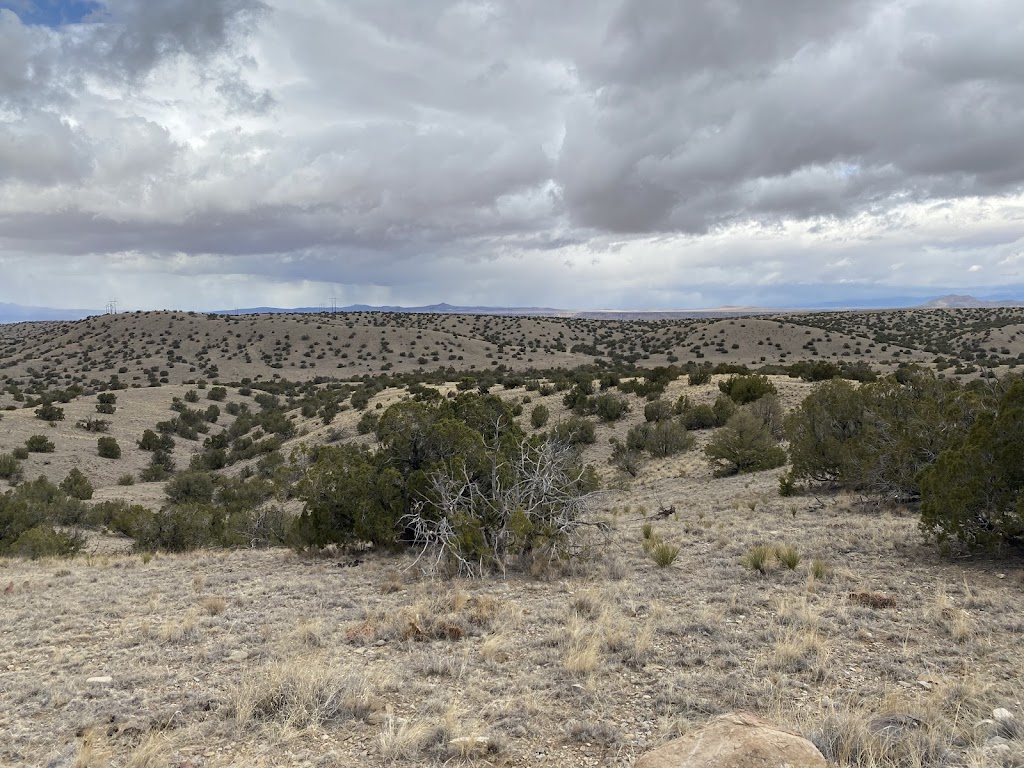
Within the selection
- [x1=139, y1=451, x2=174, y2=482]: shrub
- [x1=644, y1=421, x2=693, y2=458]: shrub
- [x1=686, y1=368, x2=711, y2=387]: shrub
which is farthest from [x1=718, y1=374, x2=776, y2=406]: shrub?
[x1=139, y1=451, x2=174, y2=482]: shrub

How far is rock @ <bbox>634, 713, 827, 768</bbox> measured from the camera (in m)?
3.63

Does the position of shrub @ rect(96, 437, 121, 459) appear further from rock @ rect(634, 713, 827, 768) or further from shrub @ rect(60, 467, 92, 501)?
rock @ rect(634, 713, 827, 768)

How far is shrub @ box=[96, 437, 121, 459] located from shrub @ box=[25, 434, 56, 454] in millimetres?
1896

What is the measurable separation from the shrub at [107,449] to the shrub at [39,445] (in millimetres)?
1896

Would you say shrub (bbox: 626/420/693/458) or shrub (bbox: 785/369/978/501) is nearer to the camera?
shrub (bbox: 785/369/978/501)

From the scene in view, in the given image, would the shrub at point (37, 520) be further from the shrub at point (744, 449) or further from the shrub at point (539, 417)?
the shrub at point (744, 449)

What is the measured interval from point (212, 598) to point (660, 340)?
76758mm

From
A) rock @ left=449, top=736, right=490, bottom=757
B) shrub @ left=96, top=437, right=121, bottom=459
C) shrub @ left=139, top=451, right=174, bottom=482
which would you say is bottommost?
shrub @ left=139, top=451, right=174, bottom=482

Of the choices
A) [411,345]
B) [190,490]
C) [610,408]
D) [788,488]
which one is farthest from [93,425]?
[411,345]

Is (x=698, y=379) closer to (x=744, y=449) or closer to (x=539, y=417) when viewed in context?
(x=539, y=417)

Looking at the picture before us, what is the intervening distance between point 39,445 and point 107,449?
2667mm

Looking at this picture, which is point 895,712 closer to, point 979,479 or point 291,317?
point 979,479

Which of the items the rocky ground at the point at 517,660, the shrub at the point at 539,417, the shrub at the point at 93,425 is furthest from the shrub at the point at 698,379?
the shrub at the point at 93,425

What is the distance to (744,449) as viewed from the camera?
19875mm
